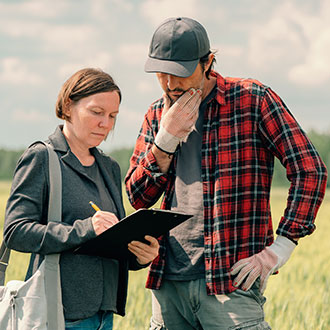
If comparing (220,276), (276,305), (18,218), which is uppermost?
(18,218)

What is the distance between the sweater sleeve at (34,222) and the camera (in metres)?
2.53

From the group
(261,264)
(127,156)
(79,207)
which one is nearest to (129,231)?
(79,207)

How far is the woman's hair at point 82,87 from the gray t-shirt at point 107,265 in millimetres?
288

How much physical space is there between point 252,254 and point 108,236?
2.72 ft

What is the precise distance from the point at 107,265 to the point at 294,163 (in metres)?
1.01

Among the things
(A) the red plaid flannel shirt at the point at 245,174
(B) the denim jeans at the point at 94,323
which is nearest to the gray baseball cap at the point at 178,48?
(A) the red plaid flannel shirt at the point at 245,174

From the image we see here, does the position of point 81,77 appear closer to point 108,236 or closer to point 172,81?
point 172,81

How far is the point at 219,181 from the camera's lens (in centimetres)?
299

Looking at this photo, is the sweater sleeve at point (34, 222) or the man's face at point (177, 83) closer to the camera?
the sweater sleeve at point (34, 222)

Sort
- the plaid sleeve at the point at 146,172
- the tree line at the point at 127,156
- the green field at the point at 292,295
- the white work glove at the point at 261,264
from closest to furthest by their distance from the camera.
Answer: the white work glove at the point at 261,264, the plaid sleeve at the point at 146,172, the green field at the point at 292,295, the tree line at the point at 127,156

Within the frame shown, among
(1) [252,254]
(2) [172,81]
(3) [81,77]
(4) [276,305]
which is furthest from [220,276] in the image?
(4) [276,305]

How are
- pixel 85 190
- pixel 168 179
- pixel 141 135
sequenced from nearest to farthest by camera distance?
pixel 85 190 → pixel 168 179 → pixel 141 135

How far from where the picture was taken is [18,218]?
2547 millimetres

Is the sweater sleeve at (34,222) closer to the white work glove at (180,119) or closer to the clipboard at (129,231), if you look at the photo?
the clipboard at (129,231)
